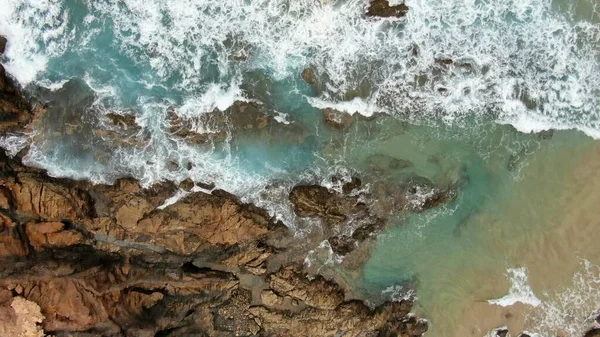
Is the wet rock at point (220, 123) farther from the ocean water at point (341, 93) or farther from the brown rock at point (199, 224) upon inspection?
the brown rock at point (199, 224)

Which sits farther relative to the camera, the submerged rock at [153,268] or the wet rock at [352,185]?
the wet rock at [352,185]

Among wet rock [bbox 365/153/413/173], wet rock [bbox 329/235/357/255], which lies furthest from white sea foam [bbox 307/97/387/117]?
wet rock [bbox 329/235/357/255]

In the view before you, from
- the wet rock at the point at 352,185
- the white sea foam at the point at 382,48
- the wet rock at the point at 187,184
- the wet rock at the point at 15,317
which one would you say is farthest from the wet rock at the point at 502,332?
the wet rock at the point at 15,317

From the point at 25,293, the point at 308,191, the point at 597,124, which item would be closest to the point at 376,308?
the point at 308,191

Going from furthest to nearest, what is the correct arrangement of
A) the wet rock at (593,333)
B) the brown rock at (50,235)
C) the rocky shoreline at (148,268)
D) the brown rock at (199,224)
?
the wet rock at (593,333) → the brown rock at (199,224) → the brown rock at (50,235) → the rocky shoreline at (148,268)

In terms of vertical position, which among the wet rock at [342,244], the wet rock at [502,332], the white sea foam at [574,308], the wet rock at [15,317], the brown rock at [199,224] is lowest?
the wet rock at [502,332]

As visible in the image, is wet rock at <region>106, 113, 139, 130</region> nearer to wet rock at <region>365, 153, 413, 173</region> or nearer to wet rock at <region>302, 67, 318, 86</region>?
wet rock at <region>302, 67, 318, 86</region>

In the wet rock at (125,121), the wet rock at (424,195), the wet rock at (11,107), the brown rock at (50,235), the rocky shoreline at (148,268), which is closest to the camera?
the rocky shoreline at (148,268)
